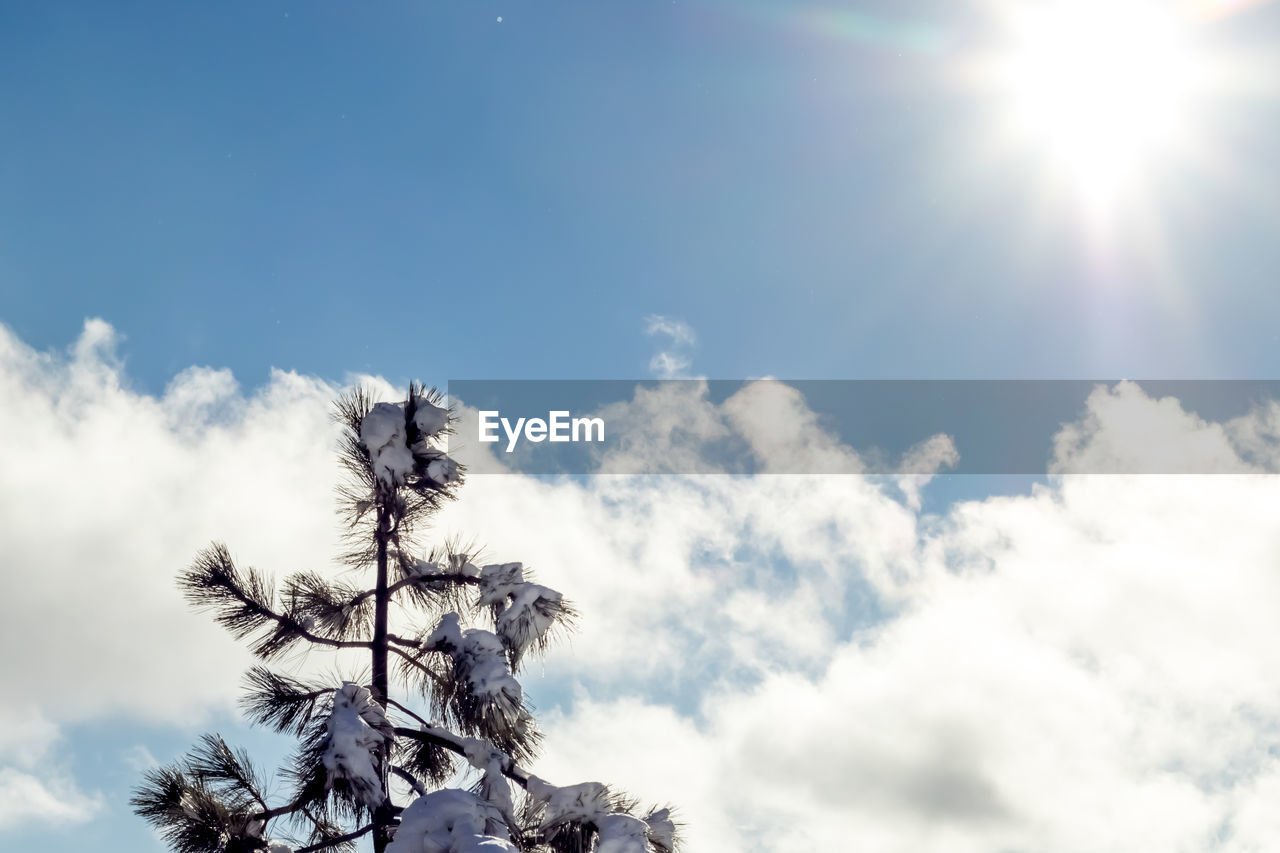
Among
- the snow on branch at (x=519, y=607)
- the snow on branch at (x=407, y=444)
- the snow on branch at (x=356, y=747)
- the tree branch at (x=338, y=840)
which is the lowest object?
the tree branch at (x=338, y=840)

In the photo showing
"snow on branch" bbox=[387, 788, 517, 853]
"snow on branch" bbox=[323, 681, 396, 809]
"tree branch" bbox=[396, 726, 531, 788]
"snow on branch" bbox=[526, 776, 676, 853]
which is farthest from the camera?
"tree branch" bbox=[396, 726, 531, 788]

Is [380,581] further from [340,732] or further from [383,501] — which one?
[340,732]

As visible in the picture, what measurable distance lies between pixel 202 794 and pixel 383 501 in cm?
323

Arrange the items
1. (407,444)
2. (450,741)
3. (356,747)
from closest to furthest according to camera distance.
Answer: (356,747)
(450,741)
(407,444)

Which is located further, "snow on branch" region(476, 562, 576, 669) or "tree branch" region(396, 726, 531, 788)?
"snow on branch" region(476, 562, 576, 669)

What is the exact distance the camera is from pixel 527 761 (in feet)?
32.0

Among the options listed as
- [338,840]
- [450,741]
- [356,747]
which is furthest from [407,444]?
[338,840]

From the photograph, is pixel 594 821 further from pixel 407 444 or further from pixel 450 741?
pixel 407 444

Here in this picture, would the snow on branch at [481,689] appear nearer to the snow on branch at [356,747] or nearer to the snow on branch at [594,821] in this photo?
the snow on branch at [594,821]

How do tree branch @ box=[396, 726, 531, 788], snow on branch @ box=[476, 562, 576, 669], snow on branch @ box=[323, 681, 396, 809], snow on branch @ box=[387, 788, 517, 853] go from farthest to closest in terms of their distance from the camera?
1. snow on branch @ box=[476, 562, 576, 669]
2. tree branch @ box=[396, 726, 531, 788]
3. snow on branch @ box=[323, 681, 396, 809]
4. snow on branch @ box=[387, 788, 517, 853]

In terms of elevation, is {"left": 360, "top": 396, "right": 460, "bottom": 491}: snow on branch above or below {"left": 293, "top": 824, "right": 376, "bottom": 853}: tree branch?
above

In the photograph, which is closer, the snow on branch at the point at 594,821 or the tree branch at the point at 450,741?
the snow on branch at the point at 594,821

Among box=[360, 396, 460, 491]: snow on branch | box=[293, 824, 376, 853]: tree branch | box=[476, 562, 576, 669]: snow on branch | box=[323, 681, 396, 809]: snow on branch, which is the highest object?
box=[360, 396, 460, 491]: snow on branch

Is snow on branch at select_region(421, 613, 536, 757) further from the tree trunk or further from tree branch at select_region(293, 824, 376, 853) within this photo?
tree branch at select_region(293, 824, 376, 853)
